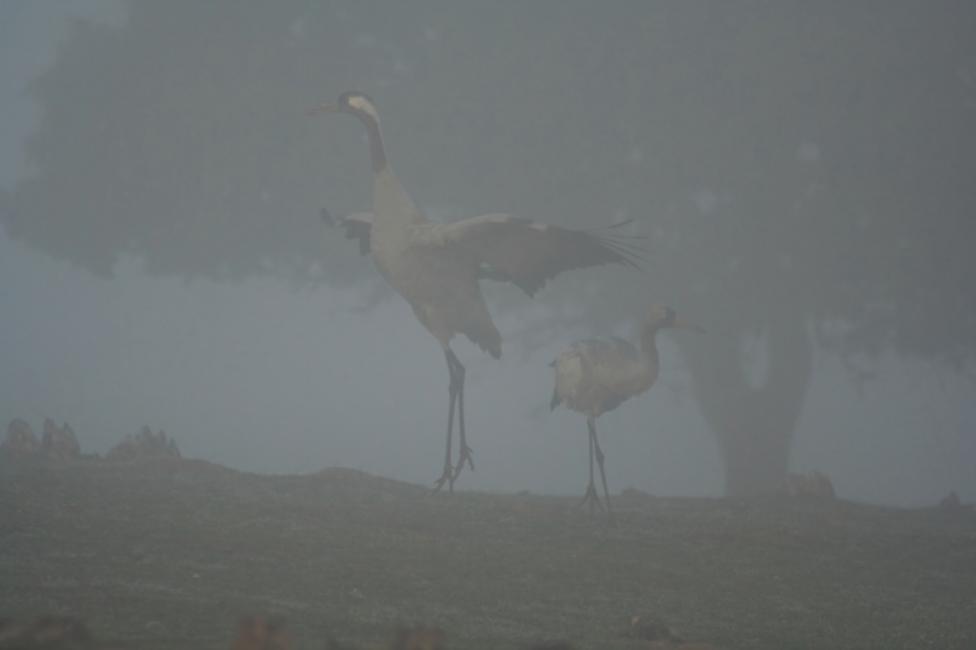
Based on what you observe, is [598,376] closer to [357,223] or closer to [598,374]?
[598,374]

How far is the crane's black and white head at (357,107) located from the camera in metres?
15.6

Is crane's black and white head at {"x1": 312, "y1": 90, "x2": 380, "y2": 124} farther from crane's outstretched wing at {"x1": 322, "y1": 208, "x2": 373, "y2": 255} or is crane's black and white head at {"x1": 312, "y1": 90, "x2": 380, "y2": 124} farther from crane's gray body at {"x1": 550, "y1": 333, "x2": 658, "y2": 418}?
crane's gray body at {"x1": 550, "y1": 333, "x2": 658, "y2": 418}

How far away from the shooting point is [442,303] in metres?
15.4

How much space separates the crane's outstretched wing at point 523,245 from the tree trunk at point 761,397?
978 cm

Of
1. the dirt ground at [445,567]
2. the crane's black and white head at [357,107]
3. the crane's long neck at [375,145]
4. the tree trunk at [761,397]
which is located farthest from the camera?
the tree trunk at [761,397]

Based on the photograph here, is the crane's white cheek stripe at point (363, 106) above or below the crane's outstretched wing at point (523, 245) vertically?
above

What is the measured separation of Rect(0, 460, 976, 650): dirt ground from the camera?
265 inches

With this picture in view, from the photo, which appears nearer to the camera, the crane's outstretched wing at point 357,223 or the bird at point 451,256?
the bird at point 451,256

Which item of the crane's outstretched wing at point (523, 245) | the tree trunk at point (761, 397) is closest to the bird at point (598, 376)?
the crane's outstretched wing at point (523, 245)

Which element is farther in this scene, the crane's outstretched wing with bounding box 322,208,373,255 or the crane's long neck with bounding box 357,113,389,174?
the crane's outstretched wing with bounding box 322,208,373,255

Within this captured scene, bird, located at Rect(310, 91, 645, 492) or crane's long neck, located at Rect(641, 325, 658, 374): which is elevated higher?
bird, located at Rect(310, 91, 645, 492)

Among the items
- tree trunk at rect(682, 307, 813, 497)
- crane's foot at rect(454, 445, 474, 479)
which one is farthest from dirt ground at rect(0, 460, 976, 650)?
tree trunk at rect(682, 307, 813, 497)

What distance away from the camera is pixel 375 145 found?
15.5m

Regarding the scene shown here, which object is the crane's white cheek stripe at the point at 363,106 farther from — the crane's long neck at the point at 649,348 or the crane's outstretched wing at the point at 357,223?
the crane's long neck at the point at 649,348
